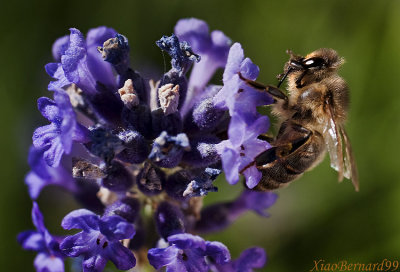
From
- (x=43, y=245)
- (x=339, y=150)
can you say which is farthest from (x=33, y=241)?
(x=339, y=150)

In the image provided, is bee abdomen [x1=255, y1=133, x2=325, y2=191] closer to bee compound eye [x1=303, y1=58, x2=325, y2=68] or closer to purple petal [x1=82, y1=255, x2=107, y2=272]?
bee compound eye [x1=303, y1=58, x2=325, y2=68]

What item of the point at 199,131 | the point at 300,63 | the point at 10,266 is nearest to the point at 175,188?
the point at 199,131

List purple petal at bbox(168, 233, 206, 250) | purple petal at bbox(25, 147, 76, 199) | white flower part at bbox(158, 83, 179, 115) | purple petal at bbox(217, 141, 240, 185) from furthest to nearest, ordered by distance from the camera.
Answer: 1. purple petal at bbox(25, 147, 76, 199)
2. white flower part at bbox(158, 83, 179, 115)
3. purple petal at bbox(168, 233, 206, 250)
4. purple petal at bbox(217, 141, 240, 185)

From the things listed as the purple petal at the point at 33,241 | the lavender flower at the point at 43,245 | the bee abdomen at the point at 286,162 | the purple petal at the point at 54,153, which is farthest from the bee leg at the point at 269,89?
the purple petal at the point at 33,241

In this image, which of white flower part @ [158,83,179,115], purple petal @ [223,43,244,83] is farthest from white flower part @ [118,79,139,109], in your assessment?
purple petal @ [223,43,244,83]

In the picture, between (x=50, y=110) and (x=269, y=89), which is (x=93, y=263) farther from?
(x=269, y=89)

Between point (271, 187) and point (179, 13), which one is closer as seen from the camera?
point (271, 187)

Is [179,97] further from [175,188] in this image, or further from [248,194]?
[248,194]
